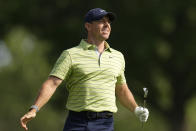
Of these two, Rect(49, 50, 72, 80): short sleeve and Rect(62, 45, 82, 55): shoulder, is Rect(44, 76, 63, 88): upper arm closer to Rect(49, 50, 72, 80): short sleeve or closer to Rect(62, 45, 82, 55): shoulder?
Rect(49, 50, 72, 80): short sleeve

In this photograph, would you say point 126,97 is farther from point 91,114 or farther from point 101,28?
point 101,28

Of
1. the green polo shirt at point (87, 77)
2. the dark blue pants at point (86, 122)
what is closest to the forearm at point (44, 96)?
the green polo shirt at point (87, 77)

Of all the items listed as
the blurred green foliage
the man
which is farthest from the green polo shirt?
the blurred green foliage

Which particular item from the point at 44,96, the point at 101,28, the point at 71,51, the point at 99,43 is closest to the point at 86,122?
the point at 44,96

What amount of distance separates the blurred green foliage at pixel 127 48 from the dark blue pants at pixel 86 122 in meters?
17.2

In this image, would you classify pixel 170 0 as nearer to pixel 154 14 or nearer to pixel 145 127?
pixel 154 14

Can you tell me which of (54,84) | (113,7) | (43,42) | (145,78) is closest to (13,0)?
(43,42)

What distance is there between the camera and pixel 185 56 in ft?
86.2

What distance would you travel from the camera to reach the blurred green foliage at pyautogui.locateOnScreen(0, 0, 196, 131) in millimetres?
25859

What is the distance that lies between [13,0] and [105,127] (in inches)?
840

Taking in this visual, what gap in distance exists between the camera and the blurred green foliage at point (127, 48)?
84.8 feet

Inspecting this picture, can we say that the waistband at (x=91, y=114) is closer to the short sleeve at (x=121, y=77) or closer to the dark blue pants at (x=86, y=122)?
the dark blue pants at (x=86, y=122)

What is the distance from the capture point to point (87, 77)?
689cm

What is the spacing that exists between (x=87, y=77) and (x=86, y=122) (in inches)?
17.7
